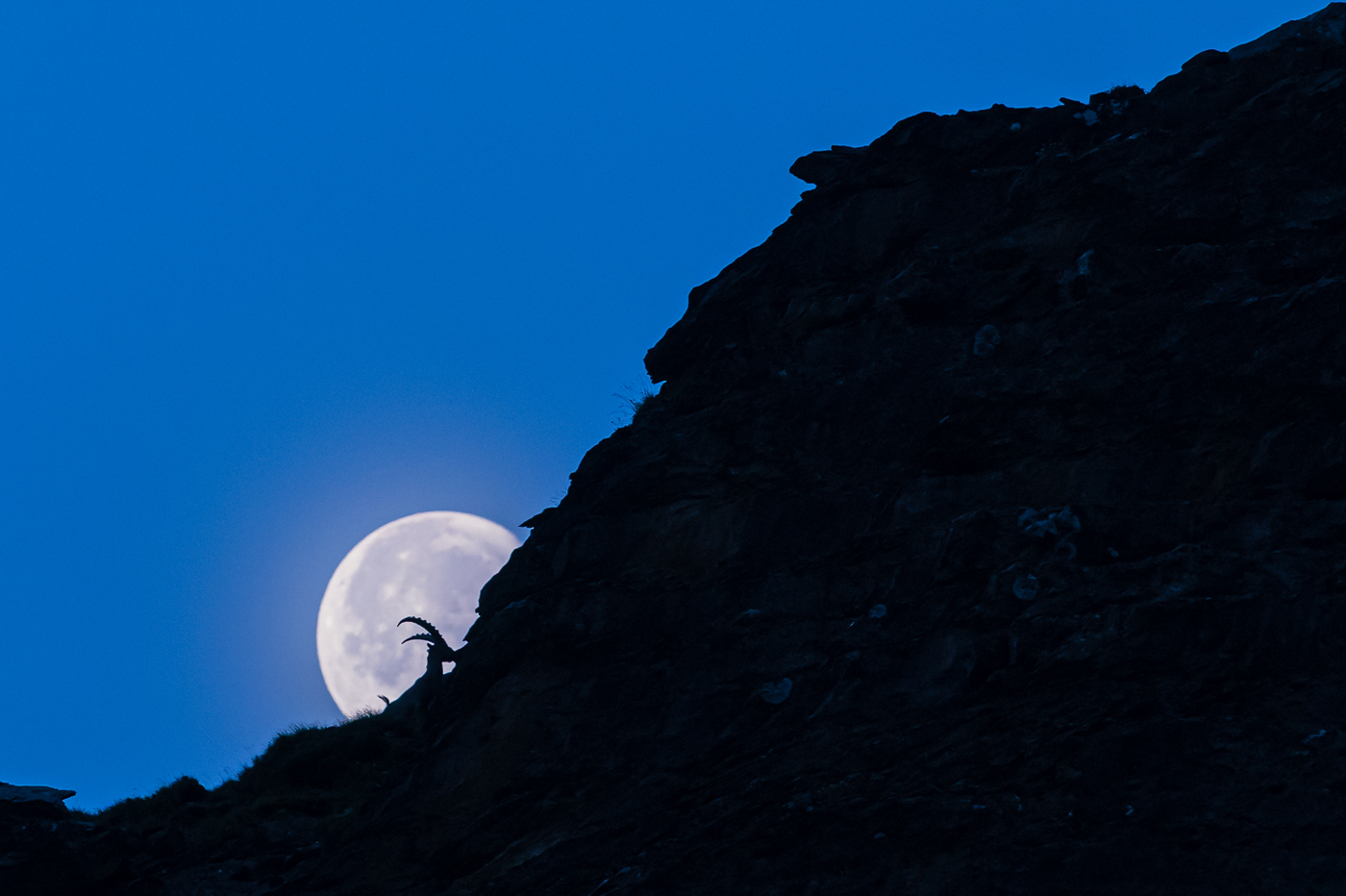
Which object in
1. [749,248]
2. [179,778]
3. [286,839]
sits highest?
[749,248]

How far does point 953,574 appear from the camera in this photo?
45.3 feet

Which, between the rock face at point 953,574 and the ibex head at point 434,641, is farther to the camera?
the ibex head at point 434,641

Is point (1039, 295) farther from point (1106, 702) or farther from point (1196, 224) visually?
point (1106, 702)

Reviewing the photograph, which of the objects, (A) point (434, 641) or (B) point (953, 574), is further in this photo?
(A) point (434, 641)

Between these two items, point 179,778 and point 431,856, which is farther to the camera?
point 179,778

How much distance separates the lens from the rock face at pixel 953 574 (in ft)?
37.9

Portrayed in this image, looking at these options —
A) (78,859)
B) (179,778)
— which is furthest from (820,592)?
(179,778)

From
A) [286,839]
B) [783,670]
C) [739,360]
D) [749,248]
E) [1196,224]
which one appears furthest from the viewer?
[749,248]

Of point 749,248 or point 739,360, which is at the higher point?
point 749,248

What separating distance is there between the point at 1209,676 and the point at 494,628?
11.1 metres

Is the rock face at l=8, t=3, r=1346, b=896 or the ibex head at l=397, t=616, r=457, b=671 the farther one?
the ibex head at l=397, t=616, r=457, b=671

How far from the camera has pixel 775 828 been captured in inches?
484

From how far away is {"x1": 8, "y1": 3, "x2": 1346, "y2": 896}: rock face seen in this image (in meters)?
11.6

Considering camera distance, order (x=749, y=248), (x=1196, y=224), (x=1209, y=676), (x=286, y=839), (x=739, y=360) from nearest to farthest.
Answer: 1. (x=1209, y=676)
2. (x=1196, y=224)
3. (x=286, y=839)
4. (x=739, y=360)
5. (x=749, y=248)
